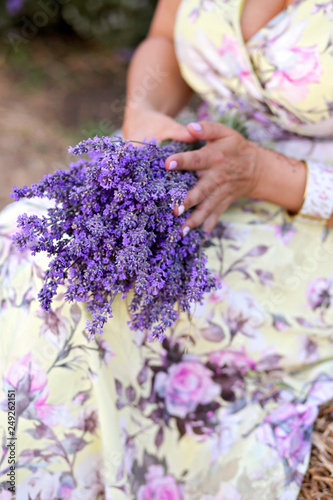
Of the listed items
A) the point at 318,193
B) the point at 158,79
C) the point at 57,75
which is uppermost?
the point at 57,75

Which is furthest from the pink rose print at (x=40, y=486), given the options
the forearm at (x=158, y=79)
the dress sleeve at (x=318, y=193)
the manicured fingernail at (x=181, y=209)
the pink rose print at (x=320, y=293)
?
the forearm at (x=158, y=79)

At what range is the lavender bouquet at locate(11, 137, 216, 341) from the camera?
28.9 inches

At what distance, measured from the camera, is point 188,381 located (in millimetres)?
1024

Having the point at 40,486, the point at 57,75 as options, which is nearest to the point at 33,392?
the point at 40,486

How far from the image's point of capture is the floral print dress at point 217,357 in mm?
845

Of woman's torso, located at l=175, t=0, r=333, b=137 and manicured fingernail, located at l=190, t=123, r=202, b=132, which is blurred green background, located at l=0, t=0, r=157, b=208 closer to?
woman's torso, located at l=175, t=0, r=333, b=137

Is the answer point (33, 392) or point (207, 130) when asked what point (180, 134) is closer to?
point (207, 130)

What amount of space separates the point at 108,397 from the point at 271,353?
0.41m

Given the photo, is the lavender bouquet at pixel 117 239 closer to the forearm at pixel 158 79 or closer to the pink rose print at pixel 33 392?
the pink rose print at pixel 33 392

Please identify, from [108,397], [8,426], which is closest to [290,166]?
[108,397]

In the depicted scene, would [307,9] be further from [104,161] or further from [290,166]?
[104,161]

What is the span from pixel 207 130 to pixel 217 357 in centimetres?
52

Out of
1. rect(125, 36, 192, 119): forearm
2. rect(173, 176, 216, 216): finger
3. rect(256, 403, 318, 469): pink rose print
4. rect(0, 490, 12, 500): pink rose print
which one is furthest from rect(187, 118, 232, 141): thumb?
rect(0, 490, 12, 500): pink rose print

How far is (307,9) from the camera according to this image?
3.32 feet
